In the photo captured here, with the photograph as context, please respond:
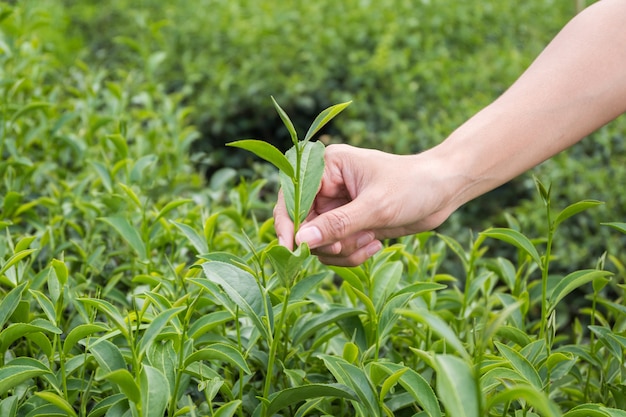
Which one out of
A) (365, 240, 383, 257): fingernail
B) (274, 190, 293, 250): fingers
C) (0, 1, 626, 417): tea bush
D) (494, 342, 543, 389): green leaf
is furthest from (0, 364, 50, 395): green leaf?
(494, 342, 543, 389): green leaf

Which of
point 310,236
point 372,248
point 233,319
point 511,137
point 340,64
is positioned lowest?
point 340,64

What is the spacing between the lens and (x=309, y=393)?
1267 mm

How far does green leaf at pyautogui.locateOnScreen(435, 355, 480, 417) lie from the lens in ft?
2.87

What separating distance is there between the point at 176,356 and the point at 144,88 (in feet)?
7.18

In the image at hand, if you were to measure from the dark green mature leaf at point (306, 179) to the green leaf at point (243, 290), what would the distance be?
15 centimetres

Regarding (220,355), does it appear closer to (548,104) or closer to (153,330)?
(153,330)

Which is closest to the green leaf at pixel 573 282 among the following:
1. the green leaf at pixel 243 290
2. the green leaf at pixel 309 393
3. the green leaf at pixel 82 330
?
the green leaf at pixel 309 393

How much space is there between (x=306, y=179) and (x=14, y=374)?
0.58 m

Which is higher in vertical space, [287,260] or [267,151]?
[267,151]

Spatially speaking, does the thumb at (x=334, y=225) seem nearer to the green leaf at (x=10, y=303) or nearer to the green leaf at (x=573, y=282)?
the green leaf at (x=573, y=282)

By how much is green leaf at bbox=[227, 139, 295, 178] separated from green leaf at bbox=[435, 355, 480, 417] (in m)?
0.46

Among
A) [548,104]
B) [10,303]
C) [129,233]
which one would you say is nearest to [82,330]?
[10,303]

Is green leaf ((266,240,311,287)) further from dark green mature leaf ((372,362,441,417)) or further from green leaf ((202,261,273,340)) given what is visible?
dark green mature leaf ((372,362,441,417))

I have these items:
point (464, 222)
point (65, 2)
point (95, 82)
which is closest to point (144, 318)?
point (95, 82)
